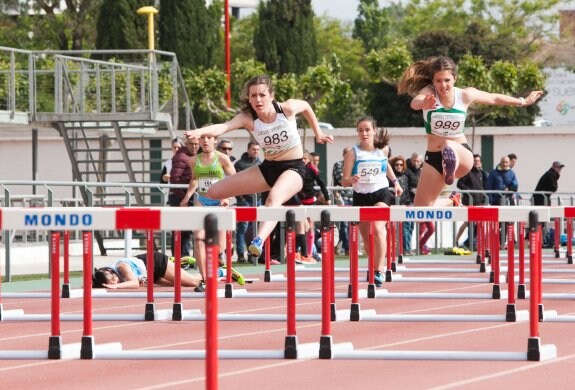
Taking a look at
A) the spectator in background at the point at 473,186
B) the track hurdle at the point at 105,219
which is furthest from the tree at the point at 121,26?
the track hurdle at the point at 105,219

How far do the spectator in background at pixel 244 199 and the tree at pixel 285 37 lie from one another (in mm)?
52878

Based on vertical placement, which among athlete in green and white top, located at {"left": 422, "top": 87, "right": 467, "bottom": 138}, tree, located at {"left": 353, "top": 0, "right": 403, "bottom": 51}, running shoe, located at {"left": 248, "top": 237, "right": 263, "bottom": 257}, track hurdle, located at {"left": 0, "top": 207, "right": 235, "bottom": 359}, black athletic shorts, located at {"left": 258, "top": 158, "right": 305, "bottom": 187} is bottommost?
running shoe, located at {"left": 248, "top": 237, "right": 263, "bottom": 257}

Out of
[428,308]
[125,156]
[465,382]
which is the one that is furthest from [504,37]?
[465,382]

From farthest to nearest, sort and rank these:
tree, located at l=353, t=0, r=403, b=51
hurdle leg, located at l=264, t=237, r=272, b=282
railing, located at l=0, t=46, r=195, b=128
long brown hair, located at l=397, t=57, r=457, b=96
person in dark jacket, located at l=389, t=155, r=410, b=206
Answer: tree, located at l=353, t=0, r=403, b=51 < railing, located at l=0, t=46, r=195, b=128 < person in dark jacket, located at l=389, t=155, r=410, b=206 < hurdle leg, located at l=264, t=237, r=272, b=282 < long brown hair, located at l=397, t=57, r=457, b=96

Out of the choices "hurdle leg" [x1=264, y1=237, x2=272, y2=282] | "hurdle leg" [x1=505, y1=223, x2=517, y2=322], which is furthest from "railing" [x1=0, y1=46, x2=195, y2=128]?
"hurdle leg" [x1=505, y1=223, x2=517, y2=322]

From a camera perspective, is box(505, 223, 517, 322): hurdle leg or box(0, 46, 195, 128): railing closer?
box(505, 223, 517, 322): hurdle leg

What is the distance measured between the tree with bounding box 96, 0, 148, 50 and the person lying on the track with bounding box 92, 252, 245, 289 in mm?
52740

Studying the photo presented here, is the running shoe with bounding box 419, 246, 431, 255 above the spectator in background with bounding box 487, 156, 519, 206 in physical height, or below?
below

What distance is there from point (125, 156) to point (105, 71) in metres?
1.85

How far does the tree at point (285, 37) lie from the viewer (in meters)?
76.0

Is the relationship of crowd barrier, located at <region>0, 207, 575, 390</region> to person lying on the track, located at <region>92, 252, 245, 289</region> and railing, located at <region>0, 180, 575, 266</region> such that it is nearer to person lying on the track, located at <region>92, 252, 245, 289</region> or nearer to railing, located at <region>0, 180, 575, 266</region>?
person lying on the track, located at <region>92, 252, 245, 289</region>

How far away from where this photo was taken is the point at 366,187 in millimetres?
16672

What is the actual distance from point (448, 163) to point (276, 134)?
4.98 feet

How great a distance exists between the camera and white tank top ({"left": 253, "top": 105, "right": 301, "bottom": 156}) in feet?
42.1
